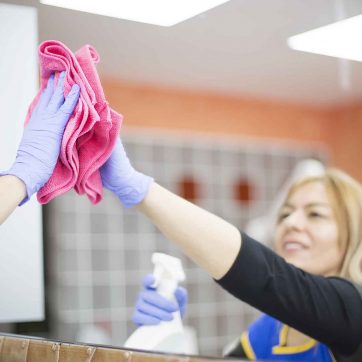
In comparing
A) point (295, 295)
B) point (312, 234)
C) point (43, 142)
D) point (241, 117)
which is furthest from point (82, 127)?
point (241, 117)

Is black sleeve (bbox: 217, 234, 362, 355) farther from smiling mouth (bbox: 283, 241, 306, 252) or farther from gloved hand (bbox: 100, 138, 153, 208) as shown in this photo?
smiling mouth (bbox: 283, 241, 306, 252)

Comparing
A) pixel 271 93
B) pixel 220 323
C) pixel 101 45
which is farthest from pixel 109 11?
pixel 220 323

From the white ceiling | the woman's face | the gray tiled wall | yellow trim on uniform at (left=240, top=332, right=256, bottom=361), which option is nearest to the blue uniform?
yellow trim on uniform at (left=240, top=332, right=256, bottom=361)

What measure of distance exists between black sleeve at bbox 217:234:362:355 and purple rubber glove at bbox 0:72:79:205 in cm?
25

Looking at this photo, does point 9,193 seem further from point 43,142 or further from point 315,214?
point 315,214

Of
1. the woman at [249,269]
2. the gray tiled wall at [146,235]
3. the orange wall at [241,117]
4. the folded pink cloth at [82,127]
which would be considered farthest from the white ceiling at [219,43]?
the gray tiled wall at [146,235]

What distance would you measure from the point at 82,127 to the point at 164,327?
0.40m

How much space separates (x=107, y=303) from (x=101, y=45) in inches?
65.5

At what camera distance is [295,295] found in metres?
0.83

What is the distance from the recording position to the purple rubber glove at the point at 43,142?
78cm

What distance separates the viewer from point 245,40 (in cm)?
114

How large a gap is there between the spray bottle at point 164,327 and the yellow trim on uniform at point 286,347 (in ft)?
0.67

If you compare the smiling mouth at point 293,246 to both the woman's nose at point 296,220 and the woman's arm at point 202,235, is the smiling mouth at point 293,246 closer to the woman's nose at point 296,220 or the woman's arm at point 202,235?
the woman's nose at point 296,220

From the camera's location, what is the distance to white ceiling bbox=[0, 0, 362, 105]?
108 centimetres
